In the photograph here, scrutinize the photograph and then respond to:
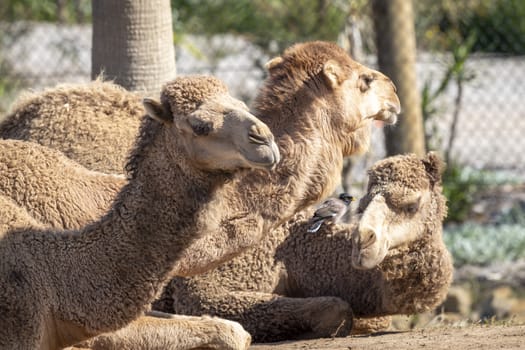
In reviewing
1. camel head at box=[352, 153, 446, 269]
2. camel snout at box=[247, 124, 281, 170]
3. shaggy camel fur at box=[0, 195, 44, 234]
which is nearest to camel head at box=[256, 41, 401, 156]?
camel head at box=[352, 153, 446, 269]

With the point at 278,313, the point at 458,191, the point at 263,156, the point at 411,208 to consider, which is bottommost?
the point at 458,191

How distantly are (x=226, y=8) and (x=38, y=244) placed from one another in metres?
10.5

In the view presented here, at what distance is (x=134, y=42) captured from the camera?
23.9 feet

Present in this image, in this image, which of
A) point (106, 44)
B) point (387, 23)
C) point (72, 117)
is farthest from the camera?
point (387, 23)

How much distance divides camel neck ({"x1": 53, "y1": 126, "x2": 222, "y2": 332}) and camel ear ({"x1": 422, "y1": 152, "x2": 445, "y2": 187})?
1729 millimetres

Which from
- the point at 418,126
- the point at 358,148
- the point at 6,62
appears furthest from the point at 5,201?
the point at 6,62

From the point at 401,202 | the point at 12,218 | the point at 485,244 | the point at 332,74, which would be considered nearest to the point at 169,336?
the point at 12,218

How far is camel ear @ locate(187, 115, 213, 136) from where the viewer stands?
4.20 m

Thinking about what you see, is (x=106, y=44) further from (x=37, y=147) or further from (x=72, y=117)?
(x=37, y=147)

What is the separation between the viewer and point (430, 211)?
564cm

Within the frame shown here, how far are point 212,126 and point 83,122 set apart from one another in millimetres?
2700

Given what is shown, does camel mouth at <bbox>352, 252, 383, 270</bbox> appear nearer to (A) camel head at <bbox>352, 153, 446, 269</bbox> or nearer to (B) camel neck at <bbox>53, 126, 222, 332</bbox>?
(A) camel head at <bbox>352, 153, 446, 269</bbox>

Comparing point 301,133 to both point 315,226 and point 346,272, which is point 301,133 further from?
point 346,272

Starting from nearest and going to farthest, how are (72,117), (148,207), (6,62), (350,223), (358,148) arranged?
1. (148,207)
2. (358,148)
3. (350,223)
4. (72,117)
5. (6,62)
